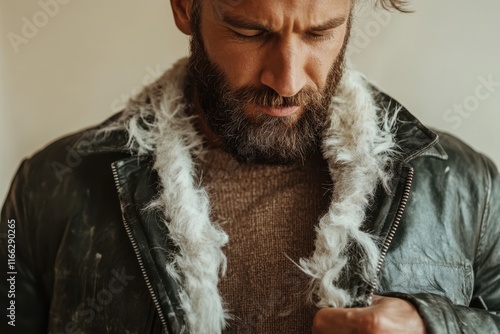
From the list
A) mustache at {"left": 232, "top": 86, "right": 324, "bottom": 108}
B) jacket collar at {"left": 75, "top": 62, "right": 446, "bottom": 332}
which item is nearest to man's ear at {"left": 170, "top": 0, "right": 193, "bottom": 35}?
jacket collar at {"left": 75, "top": 62, "right": 446, "bottom": 332}

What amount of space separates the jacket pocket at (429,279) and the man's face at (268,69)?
0.30 m

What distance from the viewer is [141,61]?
5.82 ft

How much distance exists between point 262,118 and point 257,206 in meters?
0.19

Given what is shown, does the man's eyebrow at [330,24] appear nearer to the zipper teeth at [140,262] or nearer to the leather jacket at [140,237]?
the leather jacket at [140,237]

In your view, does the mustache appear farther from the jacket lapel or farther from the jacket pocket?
the jacket pocket

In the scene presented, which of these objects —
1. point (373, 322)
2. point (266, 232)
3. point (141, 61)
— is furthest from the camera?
point (141, 61)

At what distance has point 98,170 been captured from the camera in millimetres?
1355

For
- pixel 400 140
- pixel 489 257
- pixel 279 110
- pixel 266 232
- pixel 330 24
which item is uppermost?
pixel 330 24

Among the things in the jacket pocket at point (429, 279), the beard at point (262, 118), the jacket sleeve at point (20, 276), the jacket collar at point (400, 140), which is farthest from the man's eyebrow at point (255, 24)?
the jacket sleeve at point (20, 276)

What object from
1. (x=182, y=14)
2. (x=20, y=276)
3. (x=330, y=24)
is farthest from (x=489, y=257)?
(x=20, y=276)

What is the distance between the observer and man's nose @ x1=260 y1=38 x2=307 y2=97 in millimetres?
1149

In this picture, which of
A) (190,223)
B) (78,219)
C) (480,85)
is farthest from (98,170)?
(480,85)

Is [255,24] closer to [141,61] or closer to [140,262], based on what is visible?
[140,262]

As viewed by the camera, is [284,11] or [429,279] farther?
[429,279]
